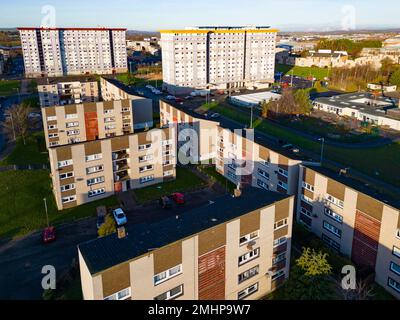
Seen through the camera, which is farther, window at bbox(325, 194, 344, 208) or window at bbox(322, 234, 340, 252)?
window at bbox(322, 234, 340, 252)

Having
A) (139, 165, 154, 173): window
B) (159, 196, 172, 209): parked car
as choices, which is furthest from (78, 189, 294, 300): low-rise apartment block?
(139, 165, 154, 173): window

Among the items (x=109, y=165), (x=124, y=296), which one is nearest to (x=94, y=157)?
(x=109, y=165)

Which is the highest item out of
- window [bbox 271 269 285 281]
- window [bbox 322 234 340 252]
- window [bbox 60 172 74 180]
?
window [bbox 60 172 74 180]

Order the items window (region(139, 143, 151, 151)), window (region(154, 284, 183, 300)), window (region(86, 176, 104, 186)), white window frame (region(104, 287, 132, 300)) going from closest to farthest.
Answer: white window frame (region(104, 287, 132, 300)) → window (region(154, 284, 183, 300)) → window (region(86, 176, 104, 186)) → window (region(139, 143, 151, 151))

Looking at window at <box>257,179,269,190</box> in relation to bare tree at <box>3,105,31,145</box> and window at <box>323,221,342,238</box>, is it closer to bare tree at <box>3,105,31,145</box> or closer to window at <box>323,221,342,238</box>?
window at <box>323,221,342,238</box>

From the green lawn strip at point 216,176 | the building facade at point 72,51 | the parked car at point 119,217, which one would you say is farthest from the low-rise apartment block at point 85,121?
the building facade at point 72,51

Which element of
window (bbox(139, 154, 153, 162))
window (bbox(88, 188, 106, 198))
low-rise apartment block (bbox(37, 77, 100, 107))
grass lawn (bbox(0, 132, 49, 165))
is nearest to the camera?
window (bbox(88, 188, 106, 198))
